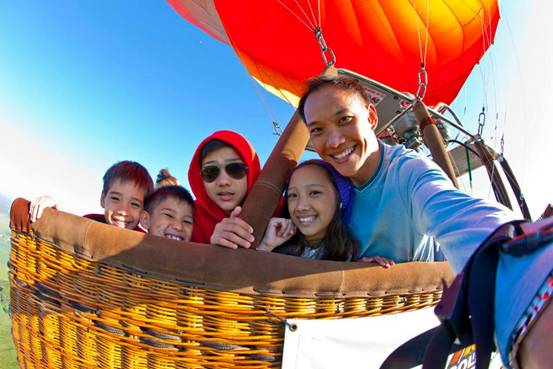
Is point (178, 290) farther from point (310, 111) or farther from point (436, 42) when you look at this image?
point (436, 42)

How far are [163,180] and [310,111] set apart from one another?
105 centimetres

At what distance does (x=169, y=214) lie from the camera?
94 centimetres

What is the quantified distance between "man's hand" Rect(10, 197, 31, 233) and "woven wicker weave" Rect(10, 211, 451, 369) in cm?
3

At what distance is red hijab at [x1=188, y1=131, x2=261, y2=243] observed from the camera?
987 millimetres

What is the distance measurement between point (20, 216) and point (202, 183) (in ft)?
1.92

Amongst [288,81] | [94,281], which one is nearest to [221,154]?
[94,281]

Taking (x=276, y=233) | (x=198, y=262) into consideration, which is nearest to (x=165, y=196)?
(x=276, y=233)

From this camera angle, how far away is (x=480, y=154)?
168cm

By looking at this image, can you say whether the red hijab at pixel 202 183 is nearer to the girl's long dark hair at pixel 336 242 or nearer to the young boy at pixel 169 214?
the young boy at pixel 169 214

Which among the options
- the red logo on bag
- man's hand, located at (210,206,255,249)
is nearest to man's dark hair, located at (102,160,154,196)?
man's hand, located at (210,206,255,249)

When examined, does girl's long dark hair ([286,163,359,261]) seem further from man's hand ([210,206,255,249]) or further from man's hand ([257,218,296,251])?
man's hand ([210,206,255,249])

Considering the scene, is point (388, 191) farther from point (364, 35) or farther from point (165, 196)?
point (364, 35)

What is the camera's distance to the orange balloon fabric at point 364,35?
3.33 meters

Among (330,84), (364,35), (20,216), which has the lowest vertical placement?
(20,216)
